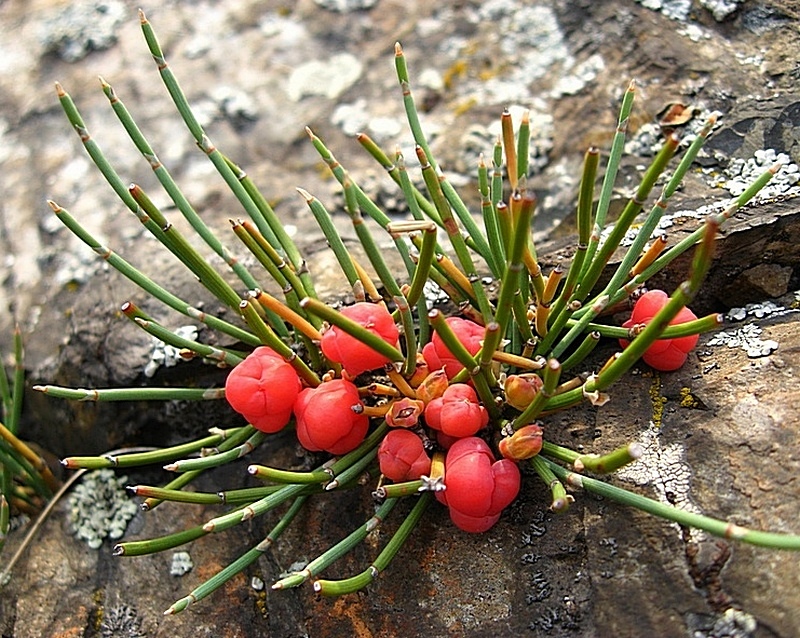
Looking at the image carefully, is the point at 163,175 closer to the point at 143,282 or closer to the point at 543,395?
the point at 143,282

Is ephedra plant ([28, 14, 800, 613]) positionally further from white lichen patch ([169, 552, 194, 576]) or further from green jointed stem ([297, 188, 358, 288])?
white lichen patch ([169, 552, 194, 576])

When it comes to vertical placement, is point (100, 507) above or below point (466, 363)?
below

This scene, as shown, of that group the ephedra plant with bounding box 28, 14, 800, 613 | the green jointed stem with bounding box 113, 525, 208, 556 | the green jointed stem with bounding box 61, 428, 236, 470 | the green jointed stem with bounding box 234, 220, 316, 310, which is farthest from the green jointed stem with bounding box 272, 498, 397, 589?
the green jointed stem with bounding box 234, 220, 316, 310

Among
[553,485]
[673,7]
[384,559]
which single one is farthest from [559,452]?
[673,7]

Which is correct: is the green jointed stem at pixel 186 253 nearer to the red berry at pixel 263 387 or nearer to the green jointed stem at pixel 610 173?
the red berry at pixel 263 387

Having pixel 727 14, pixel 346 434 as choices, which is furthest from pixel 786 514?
pixel 727 14

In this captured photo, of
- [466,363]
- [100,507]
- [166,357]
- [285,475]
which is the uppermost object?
[466,363]

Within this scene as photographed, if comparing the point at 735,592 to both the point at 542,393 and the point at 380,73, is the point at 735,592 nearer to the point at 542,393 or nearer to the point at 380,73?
the point at 542,393
